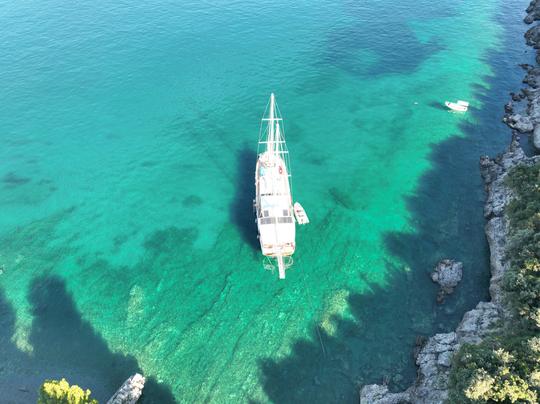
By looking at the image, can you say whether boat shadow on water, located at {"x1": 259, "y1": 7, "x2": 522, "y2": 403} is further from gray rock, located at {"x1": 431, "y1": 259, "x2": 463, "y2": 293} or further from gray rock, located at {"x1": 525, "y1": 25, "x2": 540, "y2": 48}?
gray rock, located at {"x1": 525, "y1": 25, "x2": 540, "y2": 48}

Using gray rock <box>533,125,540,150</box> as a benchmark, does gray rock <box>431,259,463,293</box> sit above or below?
below

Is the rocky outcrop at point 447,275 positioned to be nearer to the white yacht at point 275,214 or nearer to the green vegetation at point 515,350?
the green vegetation at point 515,350

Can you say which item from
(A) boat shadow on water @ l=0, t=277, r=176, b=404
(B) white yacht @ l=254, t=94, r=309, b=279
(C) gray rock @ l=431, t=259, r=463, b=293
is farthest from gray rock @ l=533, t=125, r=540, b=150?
(A) boat shadow on water @ l=0, t=277, r=176, b=404

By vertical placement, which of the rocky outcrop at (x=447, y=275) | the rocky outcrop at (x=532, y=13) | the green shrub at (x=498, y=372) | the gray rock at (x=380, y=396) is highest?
the rocky outcrop at (x=532, y=13)

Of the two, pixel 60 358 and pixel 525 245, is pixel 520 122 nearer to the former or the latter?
pixel 525 245

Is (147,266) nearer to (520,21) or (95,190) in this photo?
(95,190)

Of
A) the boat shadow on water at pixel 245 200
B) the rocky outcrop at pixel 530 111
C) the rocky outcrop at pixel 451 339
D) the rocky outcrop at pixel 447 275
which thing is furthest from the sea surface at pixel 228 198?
the rocky outcrop at pixel 530 111
